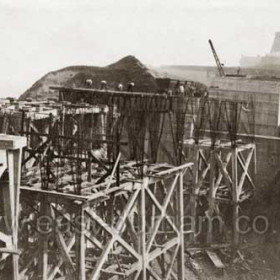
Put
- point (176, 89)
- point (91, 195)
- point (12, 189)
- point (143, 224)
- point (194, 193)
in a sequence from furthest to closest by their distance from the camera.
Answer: point (176, 89), point (194, 193), point (143, 224), point (91, 195), point (12, 189)

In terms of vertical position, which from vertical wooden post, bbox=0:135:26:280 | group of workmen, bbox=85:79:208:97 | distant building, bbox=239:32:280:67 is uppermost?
distant building, bbox=239:32:280:67

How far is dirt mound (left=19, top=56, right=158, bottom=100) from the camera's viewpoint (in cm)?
3030

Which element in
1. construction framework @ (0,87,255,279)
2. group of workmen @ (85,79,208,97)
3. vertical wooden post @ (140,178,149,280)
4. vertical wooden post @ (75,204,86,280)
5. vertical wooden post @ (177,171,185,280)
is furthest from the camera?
group of workmen @ (85,79,208,97)

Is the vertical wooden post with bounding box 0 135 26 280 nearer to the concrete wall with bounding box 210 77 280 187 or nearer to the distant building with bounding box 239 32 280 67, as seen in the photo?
the concrete wall with bounding box 210 77 280 187

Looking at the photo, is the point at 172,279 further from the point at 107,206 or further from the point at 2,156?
the point at 2,156

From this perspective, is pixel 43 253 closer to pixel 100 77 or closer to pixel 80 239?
pixel 80 239

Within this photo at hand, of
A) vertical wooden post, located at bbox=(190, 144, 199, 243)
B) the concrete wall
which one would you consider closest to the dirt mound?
the concrete wall

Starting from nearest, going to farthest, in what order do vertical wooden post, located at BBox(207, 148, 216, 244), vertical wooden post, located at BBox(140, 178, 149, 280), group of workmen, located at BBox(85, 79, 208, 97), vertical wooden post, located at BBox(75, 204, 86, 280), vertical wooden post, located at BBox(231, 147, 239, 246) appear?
vertical wooden post, located at BBox(75, 204, 86, 280) < vertical wooden post, located at BBox(140, 178, 149, 280) < vertical wooden post, located at BBox(207, 148, 216, 244) < vertical wooden post, located at BBox(231, 147, 239, 246) < group of workmen, located at BBox(85, 79, 208, 97)

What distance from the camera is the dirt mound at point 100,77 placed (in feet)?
99.4

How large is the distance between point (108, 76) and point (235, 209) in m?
14.6

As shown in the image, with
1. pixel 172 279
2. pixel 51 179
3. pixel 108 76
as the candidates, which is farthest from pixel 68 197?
pixel 108 76

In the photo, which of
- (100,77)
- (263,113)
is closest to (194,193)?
(263,113)

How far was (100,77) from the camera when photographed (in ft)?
105

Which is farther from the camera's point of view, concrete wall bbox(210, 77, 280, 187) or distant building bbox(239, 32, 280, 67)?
distant building bbox(239, 32, 280, 67)
